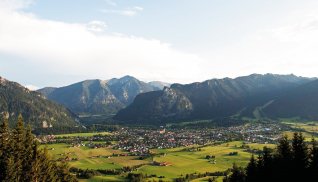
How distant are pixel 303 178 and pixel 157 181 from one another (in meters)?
102

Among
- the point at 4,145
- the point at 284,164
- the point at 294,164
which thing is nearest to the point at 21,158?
the point at 4,145

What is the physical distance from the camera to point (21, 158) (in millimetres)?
68625

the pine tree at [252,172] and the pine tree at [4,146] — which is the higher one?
the pine tree at [4,146]

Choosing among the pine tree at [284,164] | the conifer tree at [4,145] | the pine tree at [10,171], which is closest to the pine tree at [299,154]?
the pine tree at [284,164]

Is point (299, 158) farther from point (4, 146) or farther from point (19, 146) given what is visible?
point (4, 146)

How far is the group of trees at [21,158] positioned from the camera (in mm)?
63812

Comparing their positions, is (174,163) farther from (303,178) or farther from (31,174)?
(303,178)

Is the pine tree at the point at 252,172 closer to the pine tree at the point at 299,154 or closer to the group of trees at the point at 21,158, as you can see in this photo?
the pine tree at the point at 299,154

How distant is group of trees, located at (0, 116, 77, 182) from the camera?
209 feet

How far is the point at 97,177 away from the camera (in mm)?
162750

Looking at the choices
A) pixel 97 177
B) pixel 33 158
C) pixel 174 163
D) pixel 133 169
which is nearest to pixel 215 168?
pixel 174 163

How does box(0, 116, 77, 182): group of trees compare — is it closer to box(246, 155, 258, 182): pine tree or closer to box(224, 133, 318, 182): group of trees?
box(246, 155, 258, 182): pine tree

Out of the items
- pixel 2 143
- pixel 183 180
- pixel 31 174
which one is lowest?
pixel 183 180

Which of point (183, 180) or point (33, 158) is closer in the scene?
point (33, 158)
